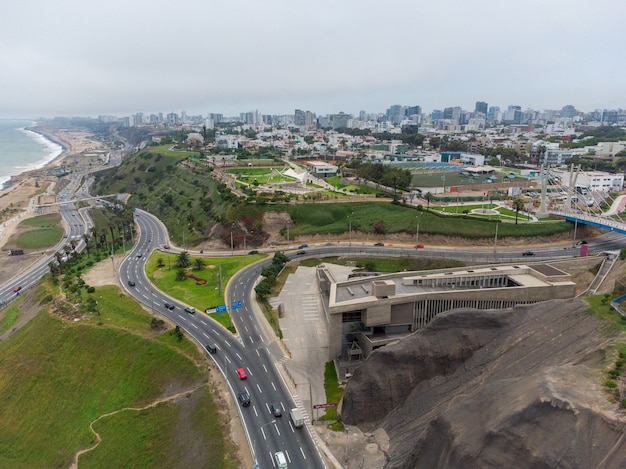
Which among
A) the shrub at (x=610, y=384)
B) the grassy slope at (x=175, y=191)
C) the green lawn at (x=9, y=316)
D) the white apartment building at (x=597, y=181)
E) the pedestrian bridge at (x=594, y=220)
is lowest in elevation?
the green lawn at (x=9, y=316)

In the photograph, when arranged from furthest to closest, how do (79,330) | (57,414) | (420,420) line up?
1. (79,330)
2. (57,414)
3. (420,420)

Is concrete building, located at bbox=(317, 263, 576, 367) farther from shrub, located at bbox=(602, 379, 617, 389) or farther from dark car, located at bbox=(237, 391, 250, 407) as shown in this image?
shrub, located at bbox=(602, 379, 617, 389)

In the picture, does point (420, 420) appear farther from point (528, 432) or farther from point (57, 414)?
point (57, 414)

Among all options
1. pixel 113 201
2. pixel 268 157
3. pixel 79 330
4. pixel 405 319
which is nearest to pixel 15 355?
pixel 79 330

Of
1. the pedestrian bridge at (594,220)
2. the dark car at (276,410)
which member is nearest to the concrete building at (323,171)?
the pedestrian bridge at (594,220)

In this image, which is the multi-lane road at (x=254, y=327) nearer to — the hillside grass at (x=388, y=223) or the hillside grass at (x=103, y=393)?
the hillside grass at (x=103, y=393)

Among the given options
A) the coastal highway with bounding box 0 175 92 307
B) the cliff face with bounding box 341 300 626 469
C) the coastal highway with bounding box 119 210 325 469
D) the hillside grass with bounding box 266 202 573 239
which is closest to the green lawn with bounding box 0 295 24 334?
the coastal highway with bounding box 0 175 92 307
